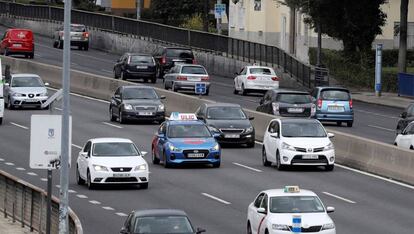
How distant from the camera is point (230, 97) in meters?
66.4

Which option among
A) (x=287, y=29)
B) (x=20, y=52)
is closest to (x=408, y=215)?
(x=20, y=52)

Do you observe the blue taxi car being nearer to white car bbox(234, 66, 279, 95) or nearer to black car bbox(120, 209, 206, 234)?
black car bbox(120, 209, 206, 234)

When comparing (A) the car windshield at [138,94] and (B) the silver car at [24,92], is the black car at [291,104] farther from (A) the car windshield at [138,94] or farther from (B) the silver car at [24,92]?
(B) the silver car at [24,92]

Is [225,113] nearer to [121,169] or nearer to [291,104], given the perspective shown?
[291,104]

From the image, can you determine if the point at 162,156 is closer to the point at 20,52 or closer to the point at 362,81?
the point at 362,81

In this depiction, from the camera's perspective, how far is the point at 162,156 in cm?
3919

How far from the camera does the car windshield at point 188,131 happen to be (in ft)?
128

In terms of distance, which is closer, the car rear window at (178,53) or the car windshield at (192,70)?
the car windshield at (192,70)

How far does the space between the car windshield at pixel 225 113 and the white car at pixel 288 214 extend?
19078mm

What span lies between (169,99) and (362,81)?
2401 cm

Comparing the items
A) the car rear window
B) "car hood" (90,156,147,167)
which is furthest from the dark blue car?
the car rear window

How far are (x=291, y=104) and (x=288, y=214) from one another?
2653cm

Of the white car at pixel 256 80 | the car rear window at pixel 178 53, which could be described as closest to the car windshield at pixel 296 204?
the white car at pixel 256 80

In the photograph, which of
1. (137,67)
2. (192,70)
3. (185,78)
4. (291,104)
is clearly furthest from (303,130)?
(137,67)
